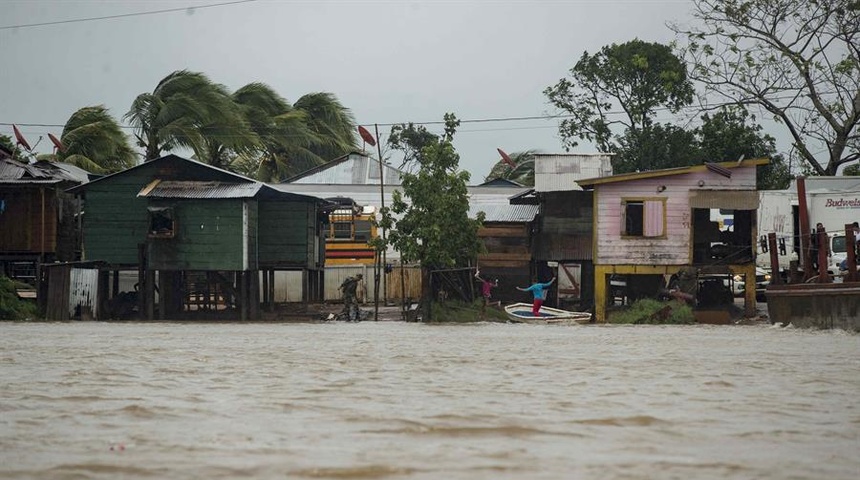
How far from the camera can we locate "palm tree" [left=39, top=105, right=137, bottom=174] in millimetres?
44750

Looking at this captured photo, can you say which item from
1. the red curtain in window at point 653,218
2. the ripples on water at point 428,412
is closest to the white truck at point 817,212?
the red curtain in window at point 653,218

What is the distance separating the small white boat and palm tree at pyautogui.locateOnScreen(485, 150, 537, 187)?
77.8ft

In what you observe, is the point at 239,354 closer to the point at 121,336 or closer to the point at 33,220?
the point at 121,336

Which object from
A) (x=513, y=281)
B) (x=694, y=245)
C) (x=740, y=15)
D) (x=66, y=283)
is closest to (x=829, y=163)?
(x=740, y=15)

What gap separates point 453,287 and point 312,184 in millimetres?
12655

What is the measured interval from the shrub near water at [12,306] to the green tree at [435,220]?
33.4 ft

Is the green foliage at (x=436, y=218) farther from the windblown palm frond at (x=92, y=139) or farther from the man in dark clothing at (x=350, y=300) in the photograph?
the windblown palm frond at (x=92, y=139)

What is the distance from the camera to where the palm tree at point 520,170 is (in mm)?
59406

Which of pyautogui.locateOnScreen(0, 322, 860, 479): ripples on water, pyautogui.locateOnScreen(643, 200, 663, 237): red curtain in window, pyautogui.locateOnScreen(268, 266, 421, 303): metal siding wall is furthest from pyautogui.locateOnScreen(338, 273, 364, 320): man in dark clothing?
pyautogui.locateOnScreen(0, 322, 860, 479): ripples on water

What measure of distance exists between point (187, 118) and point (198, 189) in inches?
322

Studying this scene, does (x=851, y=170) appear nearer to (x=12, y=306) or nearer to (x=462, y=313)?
(x=462, y=313)

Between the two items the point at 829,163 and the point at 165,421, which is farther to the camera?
the point at 829,163

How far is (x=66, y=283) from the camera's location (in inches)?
1292

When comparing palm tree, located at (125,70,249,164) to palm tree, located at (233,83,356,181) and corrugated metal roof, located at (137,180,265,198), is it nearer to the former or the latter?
palm tree, located at (233,83,356,181)
